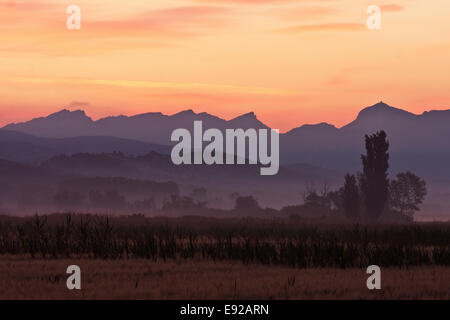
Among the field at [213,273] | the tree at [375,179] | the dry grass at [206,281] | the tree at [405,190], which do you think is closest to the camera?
the dry grass at [206,281]

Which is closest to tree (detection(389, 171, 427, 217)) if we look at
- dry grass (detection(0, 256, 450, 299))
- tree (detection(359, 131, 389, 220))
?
tree (detection(359, 131, 389, 220))

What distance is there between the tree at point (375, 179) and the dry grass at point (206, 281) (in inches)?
2620

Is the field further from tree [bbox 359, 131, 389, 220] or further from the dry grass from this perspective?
tree [bbox 359, 131, 389, 220]

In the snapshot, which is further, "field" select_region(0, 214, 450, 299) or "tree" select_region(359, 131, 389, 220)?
"tree" select_region(359, 131, 389, 220)

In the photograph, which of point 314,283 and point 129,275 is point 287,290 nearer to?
point 314,283

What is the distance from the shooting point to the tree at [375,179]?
3868 inches

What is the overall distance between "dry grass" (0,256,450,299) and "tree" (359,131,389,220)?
6656 centimetres

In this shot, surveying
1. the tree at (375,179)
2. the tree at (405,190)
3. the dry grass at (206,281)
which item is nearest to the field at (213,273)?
the dry grass at (206,281)

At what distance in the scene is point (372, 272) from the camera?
100 ft

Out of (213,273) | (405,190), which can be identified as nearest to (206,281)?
(213,273)

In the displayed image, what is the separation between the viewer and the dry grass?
23984 millimetres

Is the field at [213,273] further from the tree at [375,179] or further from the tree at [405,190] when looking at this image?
the tree at [405,190]

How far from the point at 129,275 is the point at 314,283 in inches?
271

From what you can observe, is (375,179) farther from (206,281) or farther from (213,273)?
(206,281)
